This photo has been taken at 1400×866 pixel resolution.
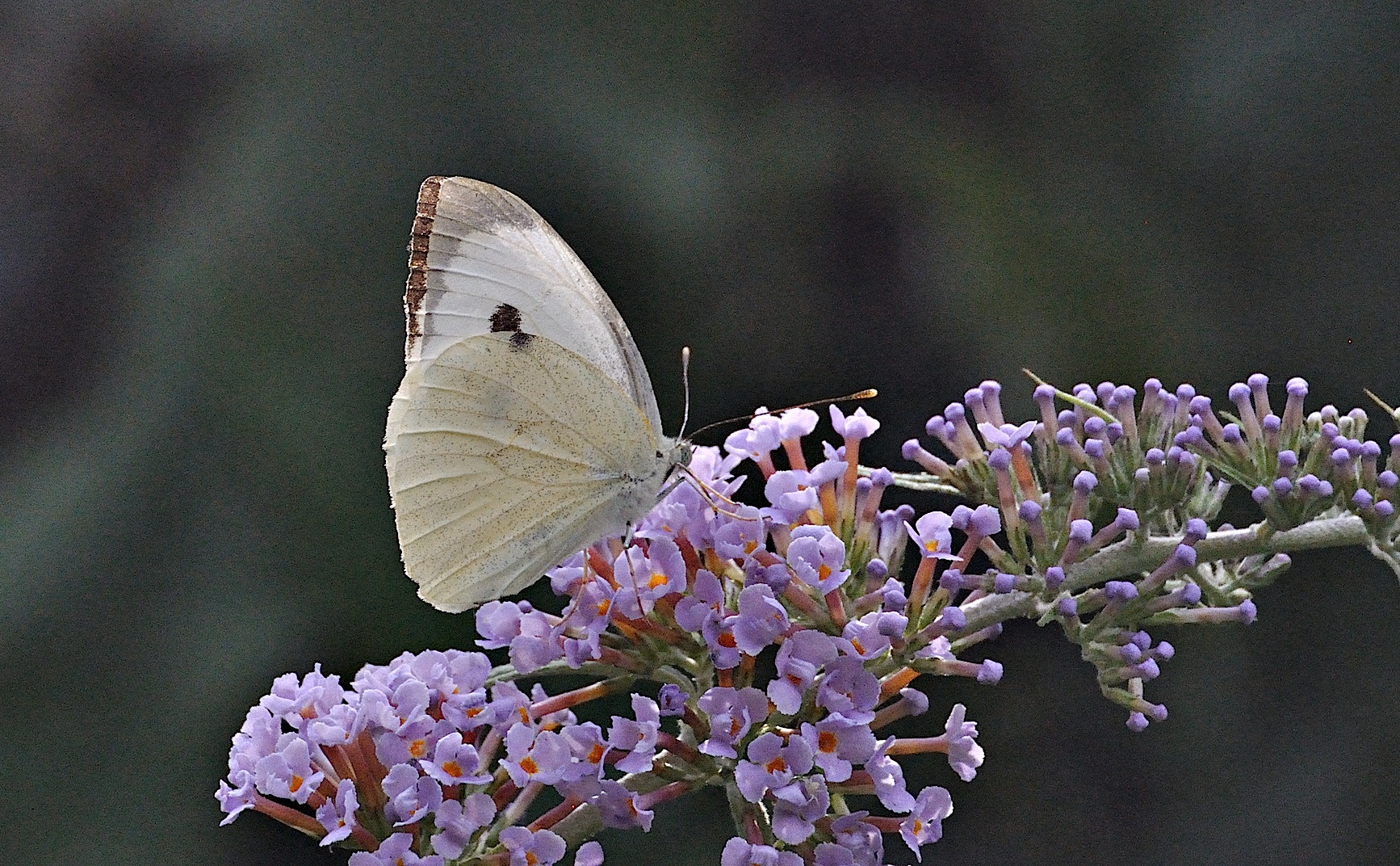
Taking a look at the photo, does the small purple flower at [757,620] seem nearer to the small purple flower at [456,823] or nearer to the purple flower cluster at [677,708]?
the purple flower cluster at [677,708]

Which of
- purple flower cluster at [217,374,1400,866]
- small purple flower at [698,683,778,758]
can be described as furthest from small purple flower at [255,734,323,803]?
small purple flower at [698,683,778,758]

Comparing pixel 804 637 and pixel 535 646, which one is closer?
pixel 804 637

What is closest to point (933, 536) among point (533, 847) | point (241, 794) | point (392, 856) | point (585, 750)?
point (585, 750)

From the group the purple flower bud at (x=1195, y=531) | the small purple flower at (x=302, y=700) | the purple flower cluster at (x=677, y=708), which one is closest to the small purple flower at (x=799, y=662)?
the purple flower cluster at (x=677, y=708)

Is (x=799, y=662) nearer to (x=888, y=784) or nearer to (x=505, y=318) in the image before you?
(x=888, y=784)

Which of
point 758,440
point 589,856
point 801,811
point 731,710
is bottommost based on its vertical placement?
point 589,856

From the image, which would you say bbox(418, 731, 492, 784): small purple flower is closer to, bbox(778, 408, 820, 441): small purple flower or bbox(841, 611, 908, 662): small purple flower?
bbox(841, 611, 908, 662): small purple flower
